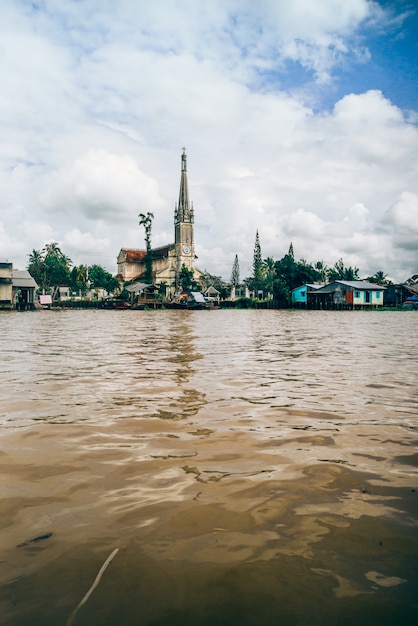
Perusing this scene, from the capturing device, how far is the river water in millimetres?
1803

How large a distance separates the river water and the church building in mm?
86540

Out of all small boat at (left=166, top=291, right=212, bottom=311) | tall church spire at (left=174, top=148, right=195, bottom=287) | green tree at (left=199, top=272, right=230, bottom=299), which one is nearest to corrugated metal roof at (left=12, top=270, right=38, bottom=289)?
small boat at (left=166, top=291, right=212, bottom=311)

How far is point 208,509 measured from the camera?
2.61 meters

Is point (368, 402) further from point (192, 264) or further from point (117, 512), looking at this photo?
point (192, 264)

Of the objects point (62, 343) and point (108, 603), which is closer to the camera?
point (108, 603)

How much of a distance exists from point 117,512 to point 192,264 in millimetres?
93237

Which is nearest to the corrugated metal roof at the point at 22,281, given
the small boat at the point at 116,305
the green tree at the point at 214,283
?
the small boat at the point at 116,305

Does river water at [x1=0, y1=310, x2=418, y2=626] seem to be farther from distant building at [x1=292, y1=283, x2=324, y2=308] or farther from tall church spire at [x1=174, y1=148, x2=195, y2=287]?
tall church spire at [x1=174, y1=148, x2=195, y2=287]

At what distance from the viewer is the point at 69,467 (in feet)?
10.9

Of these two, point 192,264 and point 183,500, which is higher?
point 192,264

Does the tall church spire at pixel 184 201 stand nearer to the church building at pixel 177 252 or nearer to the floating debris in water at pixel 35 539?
the church building at pixel 177 252

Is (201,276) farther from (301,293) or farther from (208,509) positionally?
(208,509)

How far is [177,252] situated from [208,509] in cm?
9328

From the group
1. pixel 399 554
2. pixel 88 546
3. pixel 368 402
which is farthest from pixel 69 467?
pixel 368 402
